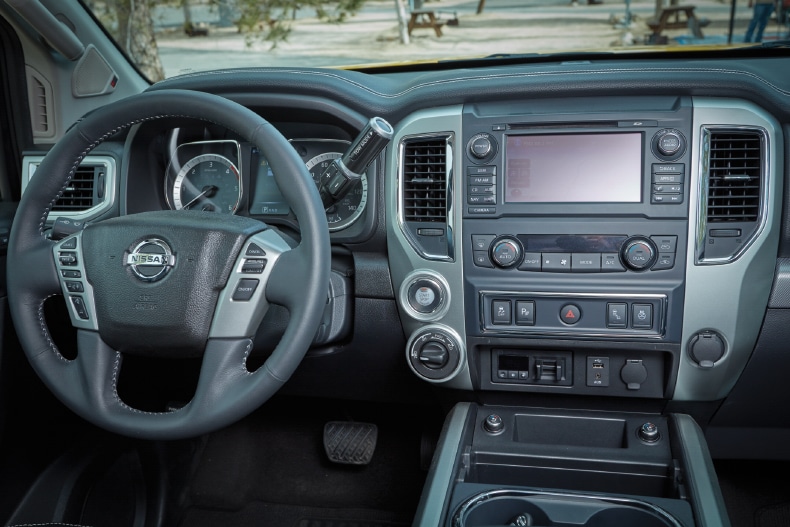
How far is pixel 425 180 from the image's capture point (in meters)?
1.85

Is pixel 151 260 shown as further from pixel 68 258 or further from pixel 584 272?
pixel 584 272

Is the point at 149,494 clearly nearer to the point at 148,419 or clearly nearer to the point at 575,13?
the point at 148,419

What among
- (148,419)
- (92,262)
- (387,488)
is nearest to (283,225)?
(92,262)

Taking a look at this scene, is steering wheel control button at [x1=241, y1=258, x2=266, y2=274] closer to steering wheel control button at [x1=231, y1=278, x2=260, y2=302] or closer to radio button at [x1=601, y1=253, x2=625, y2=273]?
steering wheel control button at [x1=231, y1=278, x2=260, y2=302]

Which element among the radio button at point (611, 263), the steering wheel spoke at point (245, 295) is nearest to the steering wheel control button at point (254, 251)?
the steering wheel spoke at point (245, 295)

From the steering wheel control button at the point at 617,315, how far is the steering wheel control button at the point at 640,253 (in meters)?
0.10

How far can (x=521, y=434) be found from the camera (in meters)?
1.91

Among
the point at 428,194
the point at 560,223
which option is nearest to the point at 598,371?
the point at 560,223

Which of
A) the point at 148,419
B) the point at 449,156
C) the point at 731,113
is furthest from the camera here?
the point at 449,156

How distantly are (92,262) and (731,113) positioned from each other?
4.69ft

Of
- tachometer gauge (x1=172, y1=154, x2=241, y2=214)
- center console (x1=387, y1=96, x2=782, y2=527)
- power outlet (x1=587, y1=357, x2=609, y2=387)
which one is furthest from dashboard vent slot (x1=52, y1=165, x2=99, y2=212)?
power outlet (x1=587, y1=357, x2=609, y2=387)

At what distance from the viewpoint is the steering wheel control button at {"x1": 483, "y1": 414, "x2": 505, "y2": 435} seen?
1.86 meters

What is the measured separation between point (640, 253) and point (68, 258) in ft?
4.11

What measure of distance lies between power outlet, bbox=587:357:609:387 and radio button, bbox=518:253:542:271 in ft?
0.90
